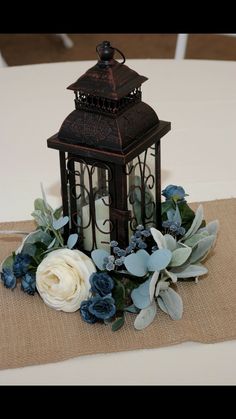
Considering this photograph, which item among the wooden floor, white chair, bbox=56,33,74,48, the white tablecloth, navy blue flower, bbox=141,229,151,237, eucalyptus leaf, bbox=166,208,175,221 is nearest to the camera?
the white tablecloth

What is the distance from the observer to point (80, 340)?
1441mm

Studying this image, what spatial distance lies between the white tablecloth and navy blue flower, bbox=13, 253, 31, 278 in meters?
0.23

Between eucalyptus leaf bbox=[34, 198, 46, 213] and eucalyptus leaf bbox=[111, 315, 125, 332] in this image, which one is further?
eucalyptus leaf bbox=[34, 198, 46, 213]

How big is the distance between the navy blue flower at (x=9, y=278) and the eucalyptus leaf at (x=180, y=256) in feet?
1.06

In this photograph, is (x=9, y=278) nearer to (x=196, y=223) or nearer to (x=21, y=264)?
(x=21, y=264)

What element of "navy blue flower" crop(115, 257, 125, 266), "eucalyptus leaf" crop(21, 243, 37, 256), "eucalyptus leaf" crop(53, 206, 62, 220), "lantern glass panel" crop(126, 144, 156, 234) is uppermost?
"lantern glass panel" crop(126, 144, 156, 234)

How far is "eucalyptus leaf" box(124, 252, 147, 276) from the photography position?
4.73 feet

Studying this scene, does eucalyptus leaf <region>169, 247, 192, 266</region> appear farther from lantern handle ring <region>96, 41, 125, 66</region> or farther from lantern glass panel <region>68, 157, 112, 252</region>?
lantern handle ring <region>96, 41, 125, 66</region>

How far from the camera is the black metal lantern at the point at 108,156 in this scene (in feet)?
4.66

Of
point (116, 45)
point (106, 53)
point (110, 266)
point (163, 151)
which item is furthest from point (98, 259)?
point (116, 45)

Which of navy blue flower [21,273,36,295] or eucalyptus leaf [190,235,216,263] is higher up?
eucalyptus leaf [190,235,216,263]

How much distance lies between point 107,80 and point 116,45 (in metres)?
3.91

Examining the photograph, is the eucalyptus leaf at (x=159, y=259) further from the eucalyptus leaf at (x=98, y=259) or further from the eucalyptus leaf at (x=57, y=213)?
the eucalyptus leaf at (x=57, y=213)

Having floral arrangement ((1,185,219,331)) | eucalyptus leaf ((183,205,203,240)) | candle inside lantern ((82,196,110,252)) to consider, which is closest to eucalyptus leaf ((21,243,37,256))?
floral arrangement ((1,185,219,331))
